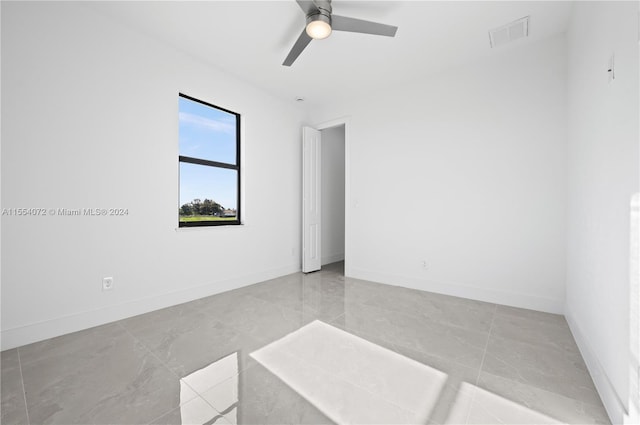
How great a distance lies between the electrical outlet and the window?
32.1 inches

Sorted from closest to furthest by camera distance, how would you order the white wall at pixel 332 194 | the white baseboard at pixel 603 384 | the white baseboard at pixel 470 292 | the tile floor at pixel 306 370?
the white baseboard at pixel 603 384 → the tile floor at pixel 306 370 → the white baseboard at pixel 470 292 → the white wall at pixel 332 194

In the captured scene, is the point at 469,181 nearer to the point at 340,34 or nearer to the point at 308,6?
the point at 340,34

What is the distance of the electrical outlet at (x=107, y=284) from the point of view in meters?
2.39

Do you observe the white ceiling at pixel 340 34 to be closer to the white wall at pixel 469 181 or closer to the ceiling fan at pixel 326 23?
the ceiling fan at pixel 326 23

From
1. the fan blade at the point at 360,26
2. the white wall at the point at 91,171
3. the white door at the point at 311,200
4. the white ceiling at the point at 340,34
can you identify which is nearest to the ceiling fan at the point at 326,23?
the fan blade at the point at 360,26

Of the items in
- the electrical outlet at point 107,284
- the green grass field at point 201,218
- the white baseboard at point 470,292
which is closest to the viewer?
the electrical outlet at point 107,284

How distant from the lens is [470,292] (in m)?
3.06

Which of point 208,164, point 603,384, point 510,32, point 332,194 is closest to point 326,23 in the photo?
point 510,32

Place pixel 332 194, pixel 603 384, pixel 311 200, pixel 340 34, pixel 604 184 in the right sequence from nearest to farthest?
pixel 603 384 → pixel 604 184 → pixel 340 34 → pixel 311 200 → pixel 332 194

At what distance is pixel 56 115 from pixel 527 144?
4.33m

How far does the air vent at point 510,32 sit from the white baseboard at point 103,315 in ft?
12.8

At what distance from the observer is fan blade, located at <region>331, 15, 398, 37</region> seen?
2070mm

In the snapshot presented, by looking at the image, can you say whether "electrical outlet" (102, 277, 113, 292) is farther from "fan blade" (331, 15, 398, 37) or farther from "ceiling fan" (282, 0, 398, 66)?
"fan blade" (331, 15, 398, 37)

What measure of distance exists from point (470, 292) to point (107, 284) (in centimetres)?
373
